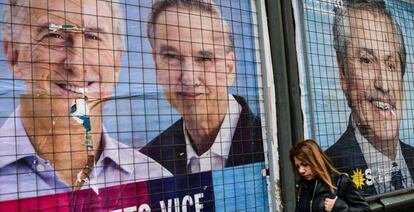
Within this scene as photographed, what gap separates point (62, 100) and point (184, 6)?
1264mm

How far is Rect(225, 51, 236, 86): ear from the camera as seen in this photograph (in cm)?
379

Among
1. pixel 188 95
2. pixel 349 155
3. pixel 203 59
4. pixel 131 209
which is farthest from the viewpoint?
pixel 349 155

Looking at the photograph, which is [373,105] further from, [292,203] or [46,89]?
[46,89]

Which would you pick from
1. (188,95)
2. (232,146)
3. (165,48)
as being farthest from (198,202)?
(165,48)

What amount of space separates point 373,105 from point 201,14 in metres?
2.41

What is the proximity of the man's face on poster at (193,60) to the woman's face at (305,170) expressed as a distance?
1047 millimetres

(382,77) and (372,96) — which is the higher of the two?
(382,77)

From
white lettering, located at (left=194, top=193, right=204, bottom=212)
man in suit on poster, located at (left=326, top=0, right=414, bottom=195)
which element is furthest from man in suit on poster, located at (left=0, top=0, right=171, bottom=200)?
man in suit on poster, located at (left=326, top=0, right=414, bottom=195)

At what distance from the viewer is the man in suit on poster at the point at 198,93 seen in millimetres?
3373

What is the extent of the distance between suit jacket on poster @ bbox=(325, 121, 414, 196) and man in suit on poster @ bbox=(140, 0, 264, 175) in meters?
1.04

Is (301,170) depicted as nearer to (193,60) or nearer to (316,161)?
(316,161)

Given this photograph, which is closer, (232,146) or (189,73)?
(189,73)

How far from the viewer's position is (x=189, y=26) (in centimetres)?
354

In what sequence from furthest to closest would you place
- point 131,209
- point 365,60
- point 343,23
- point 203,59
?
1. point 365,60
2. point 343,23
3. point 203,59
4. point 131,209
